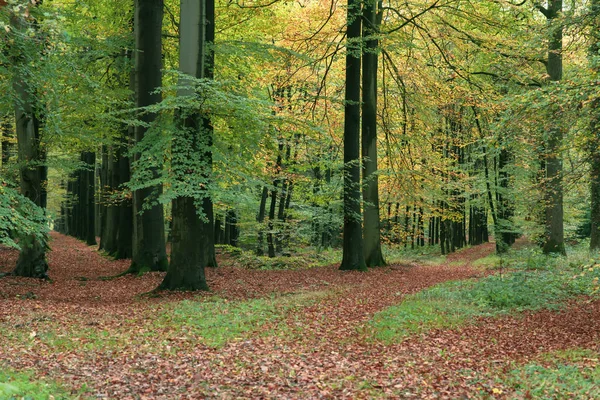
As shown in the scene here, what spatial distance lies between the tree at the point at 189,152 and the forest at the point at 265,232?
0.14 feet

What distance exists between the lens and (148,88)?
44.8 ft

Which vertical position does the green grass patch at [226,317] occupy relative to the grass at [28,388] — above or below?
below

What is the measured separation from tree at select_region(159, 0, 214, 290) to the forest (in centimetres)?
4

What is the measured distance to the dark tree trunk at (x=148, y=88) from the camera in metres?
13.5

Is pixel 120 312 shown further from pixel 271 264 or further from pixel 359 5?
pixel 359 5

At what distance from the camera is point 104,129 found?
15219mm

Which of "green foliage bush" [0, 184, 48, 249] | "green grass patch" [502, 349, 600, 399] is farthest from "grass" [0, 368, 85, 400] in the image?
"green grass patch" [502, 349, 600, 399]

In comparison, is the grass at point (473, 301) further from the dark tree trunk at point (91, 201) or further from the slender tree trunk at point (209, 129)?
the dark tree trunk at point (91, 201)

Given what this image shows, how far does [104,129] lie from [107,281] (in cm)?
478

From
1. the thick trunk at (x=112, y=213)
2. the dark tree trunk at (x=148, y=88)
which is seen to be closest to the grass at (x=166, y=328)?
the dark tree trunk at (x=148, y=88)

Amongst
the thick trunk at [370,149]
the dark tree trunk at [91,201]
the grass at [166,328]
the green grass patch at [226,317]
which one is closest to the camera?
the grass at [166,328]

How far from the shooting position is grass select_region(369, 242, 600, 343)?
8961 millimetres

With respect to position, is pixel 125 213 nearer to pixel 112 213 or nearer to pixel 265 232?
pixel 112 213

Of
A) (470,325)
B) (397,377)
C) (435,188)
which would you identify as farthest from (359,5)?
(397,377)
